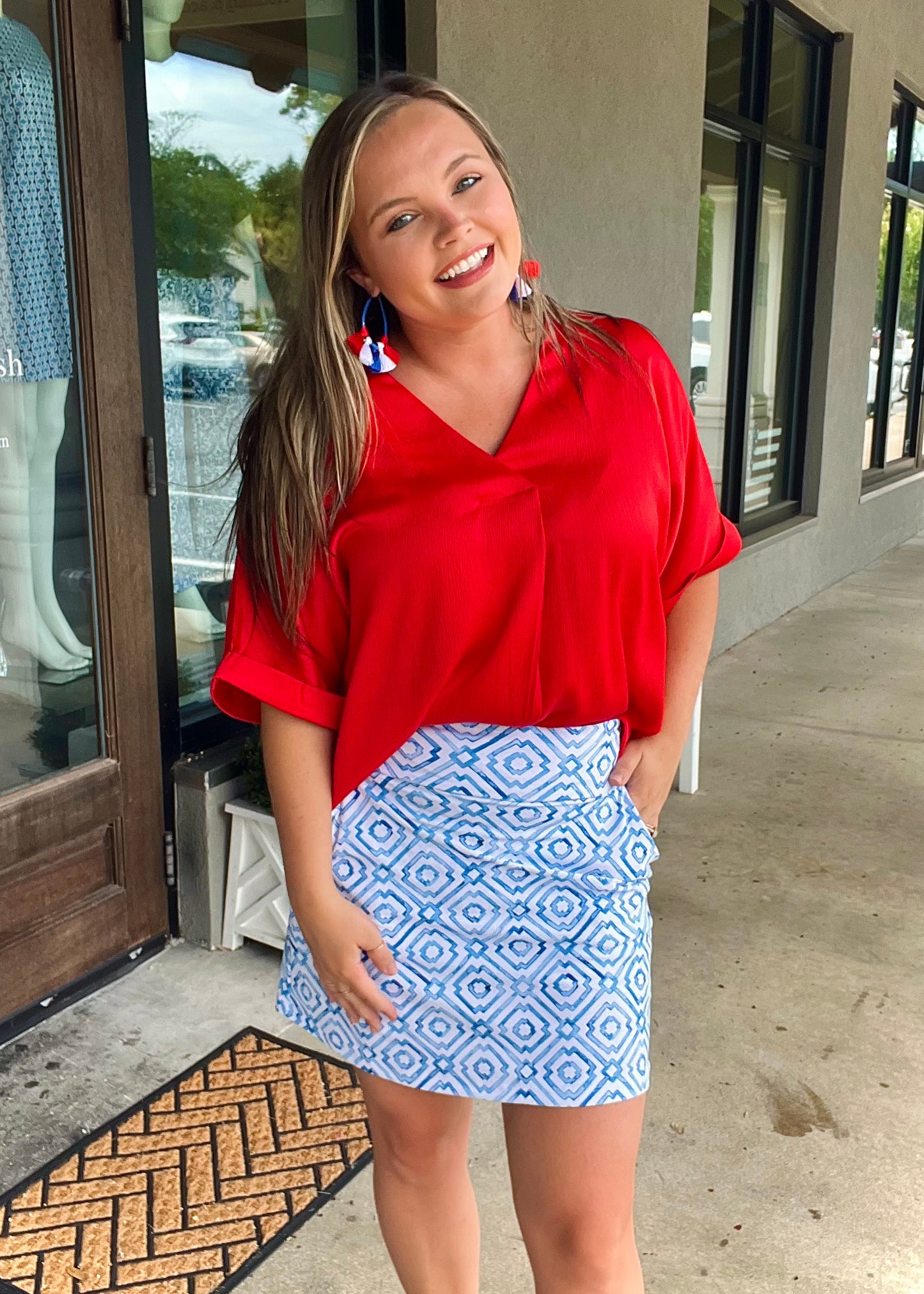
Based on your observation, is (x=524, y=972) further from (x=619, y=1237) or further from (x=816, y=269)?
(x=816, y=269)

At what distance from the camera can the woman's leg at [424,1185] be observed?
1.49m

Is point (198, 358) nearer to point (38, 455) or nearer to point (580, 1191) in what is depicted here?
point (38, 455)

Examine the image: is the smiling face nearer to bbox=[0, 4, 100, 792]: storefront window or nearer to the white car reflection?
bbox=[0, 4, 100, 792]: storefront window

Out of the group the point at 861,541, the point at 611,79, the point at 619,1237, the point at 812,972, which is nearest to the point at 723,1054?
the point at 812,972

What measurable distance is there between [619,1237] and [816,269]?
6.53 m

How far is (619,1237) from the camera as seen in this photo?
1393 mm

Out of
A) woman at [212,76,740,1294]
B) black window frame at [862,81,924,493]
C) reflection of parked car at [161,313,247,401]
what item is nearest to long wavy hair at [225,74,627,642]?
woman at [212,76,740,1294]

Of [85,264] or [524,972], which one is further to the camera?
[85,264]

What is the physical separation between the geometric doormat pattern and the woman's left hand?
1093 mm

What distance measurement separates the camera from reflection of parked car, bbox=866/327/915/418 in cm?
857

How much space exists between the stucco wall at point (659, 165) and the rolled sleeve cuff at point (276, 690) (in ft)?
2.95

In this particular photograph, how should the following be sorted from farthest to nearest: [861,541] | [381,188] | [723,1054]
Answer: [861,541]
[723,1054]
[381,188]

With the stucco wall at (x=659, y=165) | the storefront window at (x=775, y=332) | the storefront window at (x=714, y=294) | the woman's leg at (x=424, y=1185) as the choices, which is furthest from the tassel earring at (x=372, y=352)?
the storefront window at (x=775, y=332)

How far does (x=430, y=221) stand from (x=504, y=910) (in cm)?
Answer: 77
